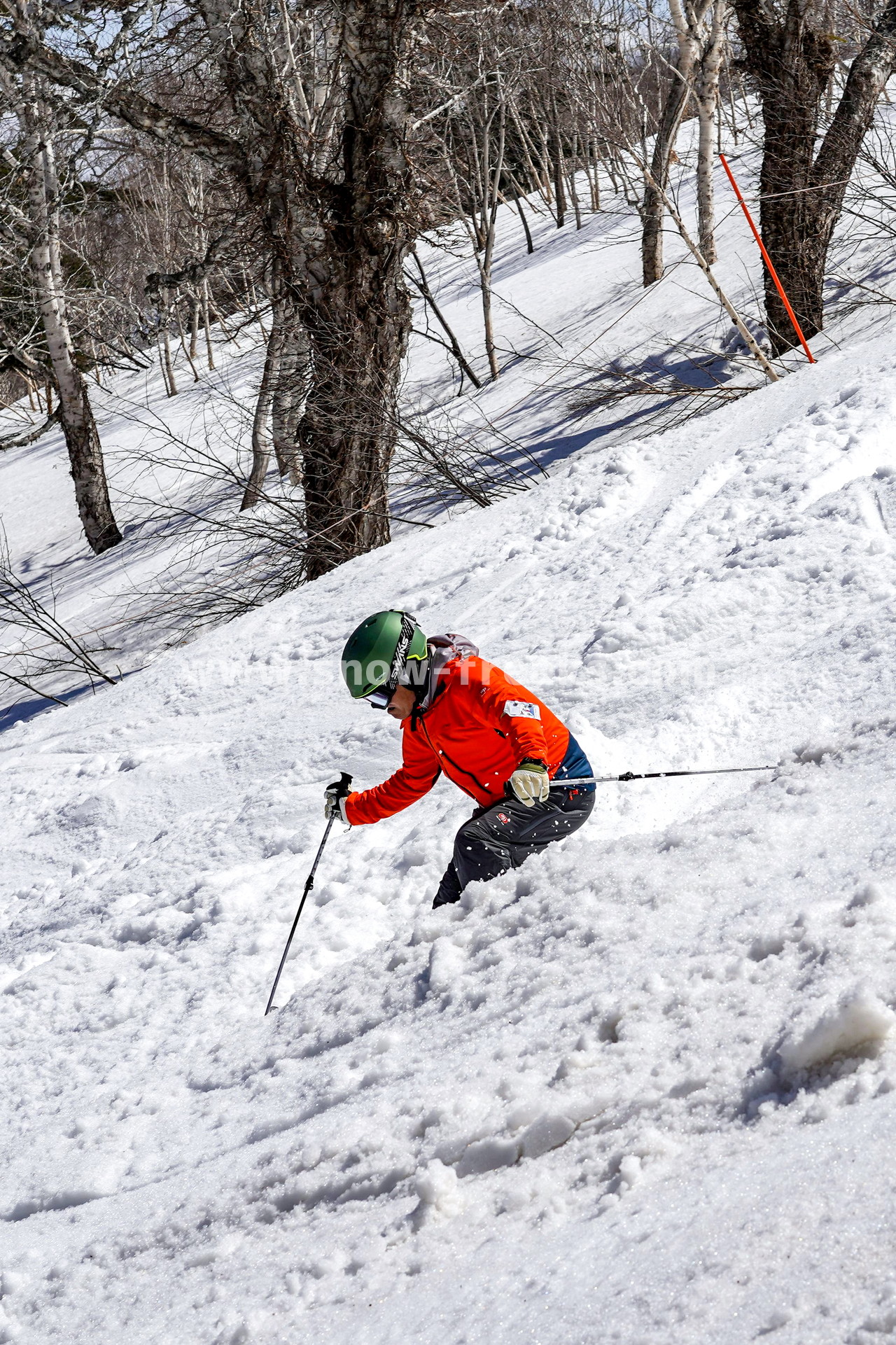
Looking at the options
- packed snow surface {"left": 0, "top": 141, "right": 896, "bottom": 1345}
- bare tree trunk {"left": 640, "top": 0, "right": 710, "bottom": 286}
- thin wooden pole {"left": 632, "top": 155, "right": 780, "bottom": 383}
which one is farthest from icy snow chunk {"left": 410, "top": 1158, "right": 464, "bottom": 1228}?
bare tree trunk {"left": 640, "top": 0, "right": 710, "bottom": 286}

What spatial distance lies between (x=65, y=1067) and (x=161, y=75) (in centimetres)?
754

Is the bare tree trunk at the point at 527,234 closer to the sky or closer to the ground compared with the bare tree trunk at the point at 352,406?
closer to the sky

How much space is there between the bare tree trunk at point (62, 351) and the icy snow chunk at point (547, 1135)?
12.3 m

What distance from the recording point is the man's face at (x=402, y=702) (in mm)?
3744

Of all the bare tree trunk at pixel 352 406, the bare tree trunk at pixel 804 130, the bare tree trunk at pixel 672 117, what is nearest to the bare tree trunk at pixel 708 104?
the bare tree trunk at pixel 672 117

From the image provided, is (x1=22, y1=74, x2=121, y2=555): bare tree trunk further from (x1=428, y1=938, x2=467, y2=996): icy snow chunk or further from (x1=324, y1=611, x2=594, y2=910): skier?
(x1=428, y1=938, x2=467, y2=996): icy snow chunk

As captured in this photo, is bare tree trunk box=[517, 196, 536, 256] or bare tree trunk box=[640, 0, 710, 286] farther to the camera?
bare tree trunk box=[517, 196, 536, 256]

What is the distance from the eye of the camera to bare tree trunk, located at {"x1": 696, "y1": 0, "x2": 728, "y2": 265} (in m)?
12.4

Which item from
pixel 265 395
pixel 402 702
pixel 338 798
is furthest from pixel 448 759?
pixel 265 395

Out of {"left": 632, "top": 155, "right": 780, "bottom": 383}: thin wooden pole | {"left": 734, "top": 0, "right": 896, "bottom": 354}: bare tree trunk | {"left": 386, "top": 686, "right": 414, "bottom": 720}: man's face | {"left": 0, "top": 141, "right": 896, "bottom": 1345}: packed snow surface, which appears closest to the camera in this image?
{"left": 0, "top": 141, "right": 896, "bottom": 1345}: packed snow surface

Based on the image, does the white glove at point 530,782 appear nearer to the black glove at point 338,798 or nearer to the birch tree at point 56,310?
the black glove at point 338,798

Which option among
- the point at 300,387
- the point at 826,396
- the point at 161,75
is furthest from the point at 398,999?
the point at 161,75

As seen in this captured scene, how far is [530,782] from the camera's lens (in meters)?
3.42

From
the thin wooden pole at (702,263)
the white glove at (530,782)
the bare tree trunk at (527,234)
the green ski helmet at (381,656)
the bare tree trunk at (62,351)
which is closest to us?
the white glove at (530,782)
